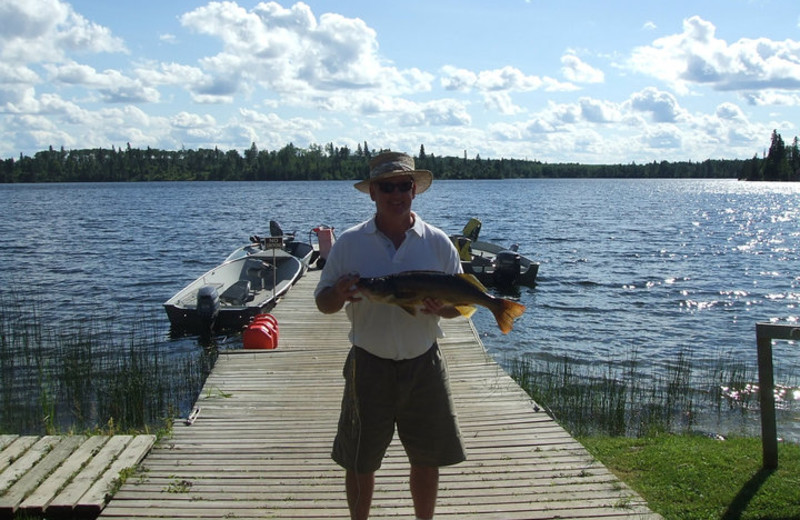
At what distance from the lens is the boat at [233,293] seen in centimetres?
1410

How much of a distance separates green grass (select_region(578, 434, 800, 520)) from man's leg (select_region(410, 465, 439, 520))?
75.9 inches

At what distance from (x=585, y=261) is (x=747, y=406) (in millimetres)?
19394

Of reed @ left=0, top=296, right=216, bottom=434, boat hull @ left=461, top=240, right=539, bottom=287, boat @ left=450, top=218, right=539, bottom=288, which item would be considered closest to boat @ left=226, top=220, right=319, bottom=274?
boat @ left=450, top=218, right=539, bottom=288

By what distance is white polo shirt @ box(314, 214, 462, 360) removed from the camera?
3691mm

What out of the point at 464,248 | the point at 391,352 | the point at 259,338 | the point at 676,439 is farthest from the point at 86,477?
the point at 464,248

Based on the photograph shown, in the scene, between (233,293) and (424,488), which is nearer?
(424,488)

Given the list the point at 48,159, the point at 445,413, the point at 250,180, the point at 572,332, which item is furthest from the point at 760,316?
the point at 48,159

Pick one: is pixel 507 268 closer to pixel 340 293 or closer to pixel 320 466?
pixel 320 466

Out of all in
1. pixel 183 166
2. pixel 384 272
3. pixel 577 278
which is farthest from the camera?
pixel 183 166

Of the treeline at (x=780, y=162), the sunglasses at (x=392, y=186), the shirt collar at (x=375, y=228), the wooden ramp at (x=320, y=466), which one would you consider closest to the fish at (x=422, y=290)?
the shirt collar at (x=375, y=228)

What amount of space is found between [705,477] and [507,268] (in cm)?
1568

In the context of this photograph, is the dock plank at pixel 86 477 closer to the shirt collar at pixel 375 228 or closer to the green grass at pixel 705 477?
the shirt collar at pixel 375 228

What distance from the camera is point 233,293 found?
16.0 meters

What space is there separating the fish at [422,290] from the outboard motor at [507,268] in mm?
17375
